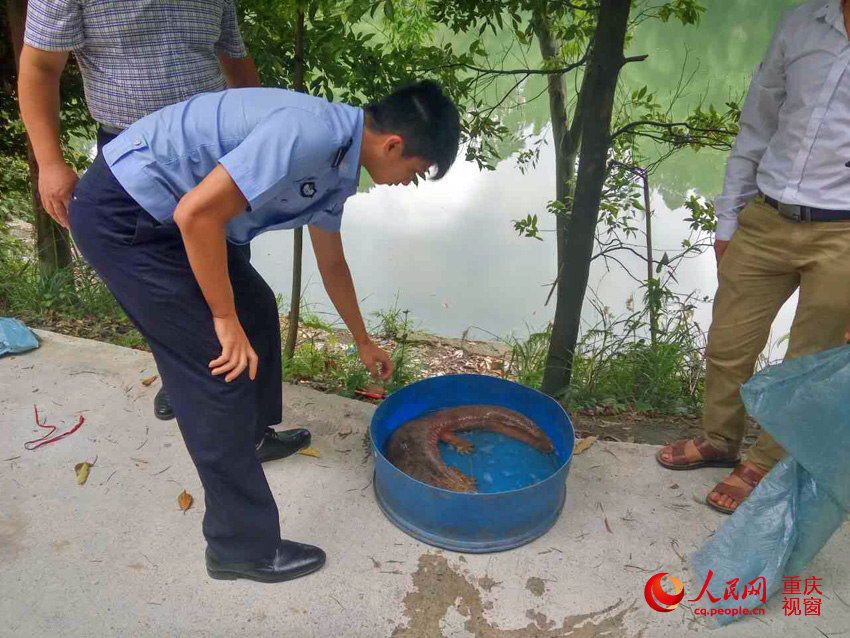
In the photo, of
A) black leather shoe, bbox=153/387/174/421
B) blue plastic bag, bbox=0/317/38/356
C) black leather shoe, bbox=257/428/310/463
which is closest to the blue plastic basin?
black leather shoe, bbox=257/428/310/463

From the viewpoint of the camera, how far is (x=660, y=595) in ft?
6.64

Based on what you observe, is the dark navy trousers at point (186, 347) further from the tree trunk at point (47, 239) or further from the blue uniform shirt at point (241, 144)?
the tree trunk at point (47, 239)

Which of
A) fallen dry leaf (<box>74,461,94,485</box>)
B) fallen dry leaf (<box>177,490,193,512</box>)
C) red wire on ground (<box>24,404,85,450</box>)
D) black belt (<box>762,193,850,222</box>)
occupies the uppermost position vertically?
black belt (<box>762,193,850,222</box>)

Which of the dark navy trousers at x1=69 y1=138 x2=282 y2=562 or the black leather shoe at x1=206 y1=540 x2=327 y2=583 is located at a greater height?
the dark navy trousers at x1=69 y1=138 x2=282 y2=562

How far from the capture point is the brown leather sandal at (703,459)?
101 inches

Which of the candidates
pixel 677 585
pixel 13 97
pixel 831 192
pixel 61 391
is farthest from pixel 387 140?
pixel 13 97

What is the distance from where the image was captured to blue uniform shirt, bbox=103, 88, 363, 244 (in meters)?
1.51

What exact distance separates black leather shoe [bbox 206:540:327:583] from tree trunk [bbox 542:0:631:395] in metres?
1.57

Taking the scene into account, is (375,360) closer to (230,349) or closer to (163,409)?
(230,349)

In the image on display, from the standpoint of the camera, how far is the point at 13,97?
373 centimetres

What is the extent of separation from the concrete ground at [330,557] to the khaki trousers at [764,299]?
0.95 ft

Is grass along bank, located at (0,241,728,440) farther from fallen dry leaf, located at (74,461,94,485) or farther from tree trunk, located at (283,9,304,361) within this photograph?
fallen dry leaf, located at (74,461,94,485)

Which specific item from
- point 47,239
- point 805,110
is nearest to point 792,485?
point 805,110

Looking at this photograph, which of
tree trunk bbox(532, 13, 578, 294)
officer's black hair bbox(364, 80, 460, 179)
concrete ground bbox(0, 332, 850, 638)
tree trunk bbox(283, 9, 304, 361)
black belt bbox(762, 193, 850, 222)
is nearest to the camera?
officer's black hair bbox(364, 80, 460, 179)
